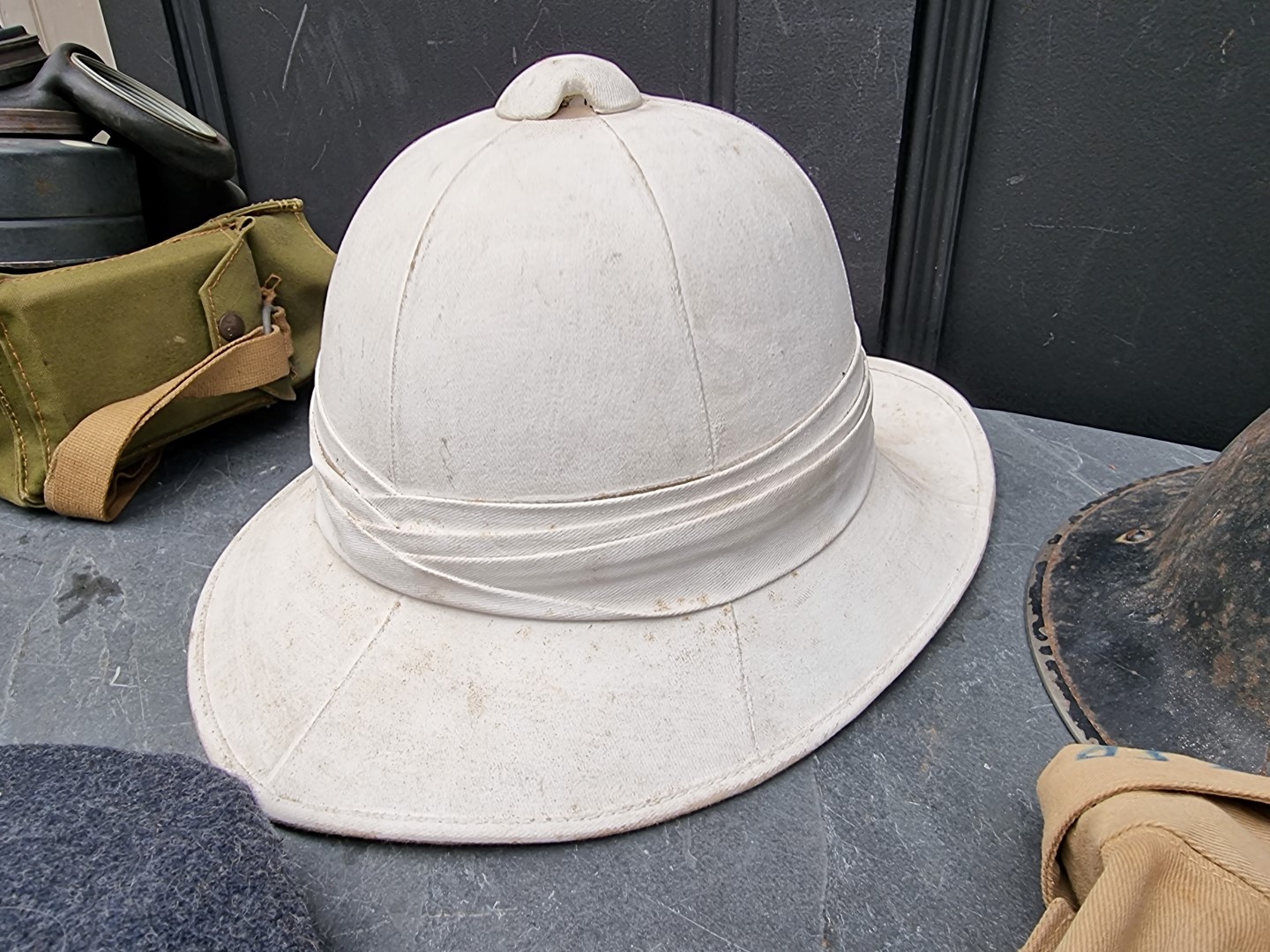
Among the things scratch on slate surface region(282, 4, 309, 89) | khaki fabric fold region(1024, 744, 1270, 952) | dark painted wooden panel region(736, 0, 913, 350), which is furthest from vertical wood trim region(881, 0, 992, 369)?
scratch on slate surface region(282, 4, 309, 89)

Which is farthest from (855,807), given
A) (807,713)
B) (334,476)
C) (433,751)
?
(334,476)

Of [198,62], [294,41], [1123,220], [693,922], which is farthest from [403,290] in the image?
[198,62]

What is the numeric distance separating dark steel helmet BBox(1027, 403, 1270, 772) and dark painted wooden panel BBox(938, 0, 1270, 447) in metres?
0.62

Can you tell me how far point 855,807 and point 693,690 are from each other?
7.6 inches

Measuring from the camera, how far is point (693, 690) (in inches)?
33.7

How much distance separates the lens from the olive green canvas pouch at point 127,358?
1.32 m

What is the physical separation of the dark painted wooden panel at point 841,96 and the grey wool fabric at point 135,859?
1.37 meters

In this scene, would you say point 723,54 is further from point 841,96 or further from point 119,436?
point 119,436

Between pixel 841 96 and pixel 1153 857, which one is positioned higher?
pixel 841 96

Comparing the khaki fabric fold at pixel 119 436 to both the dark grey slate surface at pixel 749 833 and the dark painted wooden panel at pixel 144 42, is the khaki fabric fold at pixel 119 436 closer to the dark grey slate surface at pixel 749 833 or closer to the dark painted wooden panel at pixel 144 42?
the dark grey slate surface at pixel 749 833

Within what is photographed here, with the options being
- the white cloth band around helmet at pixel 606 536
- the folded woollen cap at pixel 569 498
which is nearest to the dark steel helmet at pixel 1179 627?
the folded woollen cap at pixel 569 498

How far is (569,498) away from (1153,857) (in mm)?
520

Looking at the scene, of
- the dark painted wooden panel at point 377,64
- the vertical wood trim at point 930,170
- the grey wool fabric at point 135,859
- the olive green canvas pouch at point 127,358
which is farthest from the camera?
the dark painted wooden panel at point 377,64

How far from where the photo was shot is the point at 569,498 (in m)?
0.82
